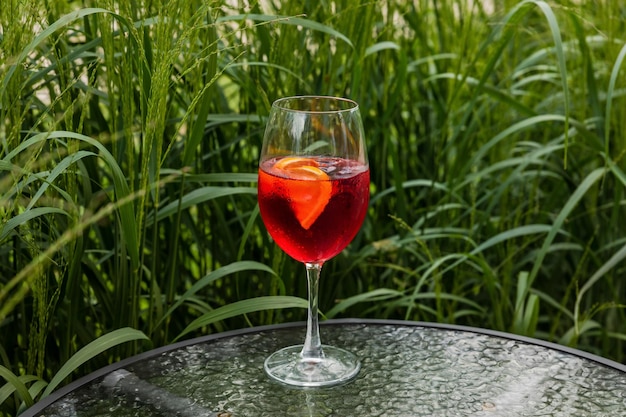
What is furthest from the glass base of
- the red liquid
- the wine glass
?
the red liquid

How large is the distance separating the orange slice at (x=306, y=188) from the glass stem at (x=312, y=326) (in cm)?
8

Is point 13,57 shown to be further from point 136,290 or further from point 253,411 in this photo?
point 253,411

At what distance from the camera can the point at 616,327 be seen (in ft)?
6.19

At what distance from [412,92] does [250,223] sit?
0.69 metres

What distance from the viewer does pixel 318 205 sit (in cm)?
104

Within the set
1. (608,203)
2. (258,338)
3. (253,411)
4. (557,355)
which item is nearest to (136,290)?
(258,338)

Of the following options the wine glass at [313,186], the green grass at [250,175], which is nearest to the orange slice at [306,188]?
the wine glass at [313,186]

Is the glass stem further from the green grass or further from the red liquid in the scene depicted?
the green grass

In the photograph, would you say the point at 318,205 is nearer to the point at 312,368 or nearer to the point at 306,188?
the point at 306,188

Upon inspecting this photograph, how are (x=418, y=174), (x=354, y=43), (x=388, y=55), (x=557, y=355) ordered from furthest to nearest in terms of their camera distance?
(x=418, y=174) → (x=388, y=55) → (x=354, y=43) → (x=557, y=355)

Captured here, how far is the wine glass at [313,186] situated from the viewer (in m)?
1.03

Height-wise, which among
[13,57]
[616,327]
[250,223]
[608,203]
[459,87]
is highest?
[13,57]

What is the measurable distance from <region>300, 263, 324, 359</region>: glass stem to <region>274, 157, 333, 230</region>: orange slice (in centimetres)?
8

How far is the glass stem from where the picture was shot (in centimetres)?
110
